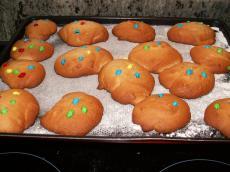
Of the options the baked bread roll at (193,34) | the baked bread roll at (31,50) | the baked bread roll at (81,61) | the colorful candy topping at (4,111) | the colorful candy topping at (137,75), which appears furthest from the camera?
the baked bread roll at (193,34)

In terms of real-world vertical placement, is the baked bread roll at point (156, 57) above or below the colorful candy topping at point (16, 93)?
above

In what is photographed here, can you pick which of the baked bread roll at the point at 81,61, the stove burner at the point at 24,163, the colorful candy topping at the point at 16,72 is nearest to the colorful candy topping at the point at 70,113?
the stove burner at the point at 24,163

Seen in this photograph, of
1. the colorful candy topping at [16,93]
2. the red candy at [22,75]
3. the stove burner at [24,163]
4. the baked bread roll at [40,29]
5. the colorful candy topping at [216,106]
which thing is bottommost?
the stove burner at [24,163]

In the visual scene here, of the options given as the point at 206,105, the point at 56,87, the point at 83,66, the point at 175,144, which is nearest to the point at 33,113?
the point at 56,87

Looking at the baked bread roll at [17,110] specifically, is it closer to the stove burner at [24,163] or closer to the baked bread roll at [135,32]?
the stove burner at [24,163]

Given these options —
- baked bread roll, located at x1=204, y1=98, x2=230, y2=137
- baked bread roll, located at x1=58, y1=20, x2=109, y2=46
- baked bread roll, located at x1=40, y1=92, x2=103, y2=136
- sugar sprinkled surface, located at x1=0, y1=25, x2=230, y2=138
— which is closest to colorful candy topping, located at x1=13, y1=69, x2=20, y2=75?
sugar sprinkled surface, located at x1=0, y1=25, x2=230, y2=138

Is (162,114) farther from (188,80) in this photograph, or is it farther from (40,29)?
→ (40,29)
